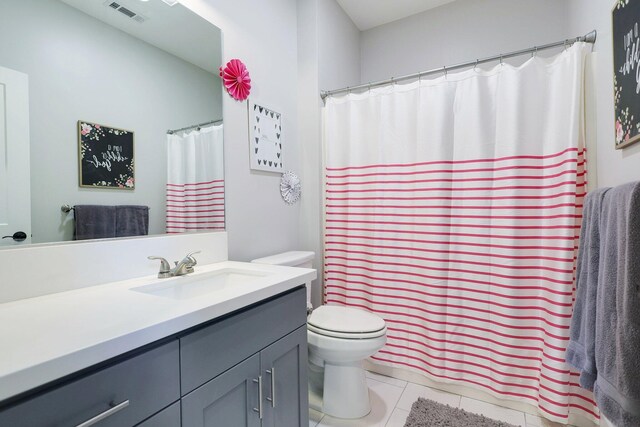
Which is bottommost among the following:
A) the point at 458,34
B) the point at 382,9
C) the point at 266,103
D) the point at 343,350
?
the point at 343,350

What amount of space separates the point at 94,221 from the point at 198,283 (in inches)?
17.3

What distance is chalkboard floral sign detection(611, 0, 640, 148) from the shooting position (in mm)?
952

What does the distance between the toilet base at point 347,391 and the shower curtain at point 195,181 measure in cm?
100

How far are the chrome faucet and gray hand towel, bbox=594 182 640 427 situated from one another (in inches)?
55.9

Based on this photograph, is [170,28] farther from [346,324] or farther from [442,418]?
[442,418]

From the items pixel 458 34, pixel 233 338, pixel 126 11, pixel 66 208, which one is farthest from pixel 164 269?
pixel 458 34

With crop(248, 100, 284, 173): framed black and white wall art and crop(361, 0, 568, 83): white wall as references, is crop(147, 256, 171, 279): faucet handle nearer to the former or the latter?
crop(248, 100, 284, 173): framed black and white wall art

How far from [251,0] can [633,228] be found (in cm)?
204

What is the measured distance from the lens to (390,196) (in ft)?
6.27

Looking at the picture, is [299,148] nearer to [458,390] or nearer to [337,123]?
[337,123]

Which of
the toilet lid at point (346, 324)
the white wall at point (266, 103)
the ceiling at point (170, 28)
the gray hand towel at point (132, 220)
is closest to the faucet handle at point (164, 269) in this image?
the gray hand towel at point (132, 220)

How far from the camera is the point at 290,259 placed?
1.78 m

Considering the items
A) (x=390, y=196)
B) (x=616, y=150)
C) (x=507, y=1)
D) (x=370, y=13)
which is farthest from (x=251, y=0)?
(x=616, y=150)

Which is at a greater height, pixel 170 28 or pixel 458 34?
pixel 458 34
